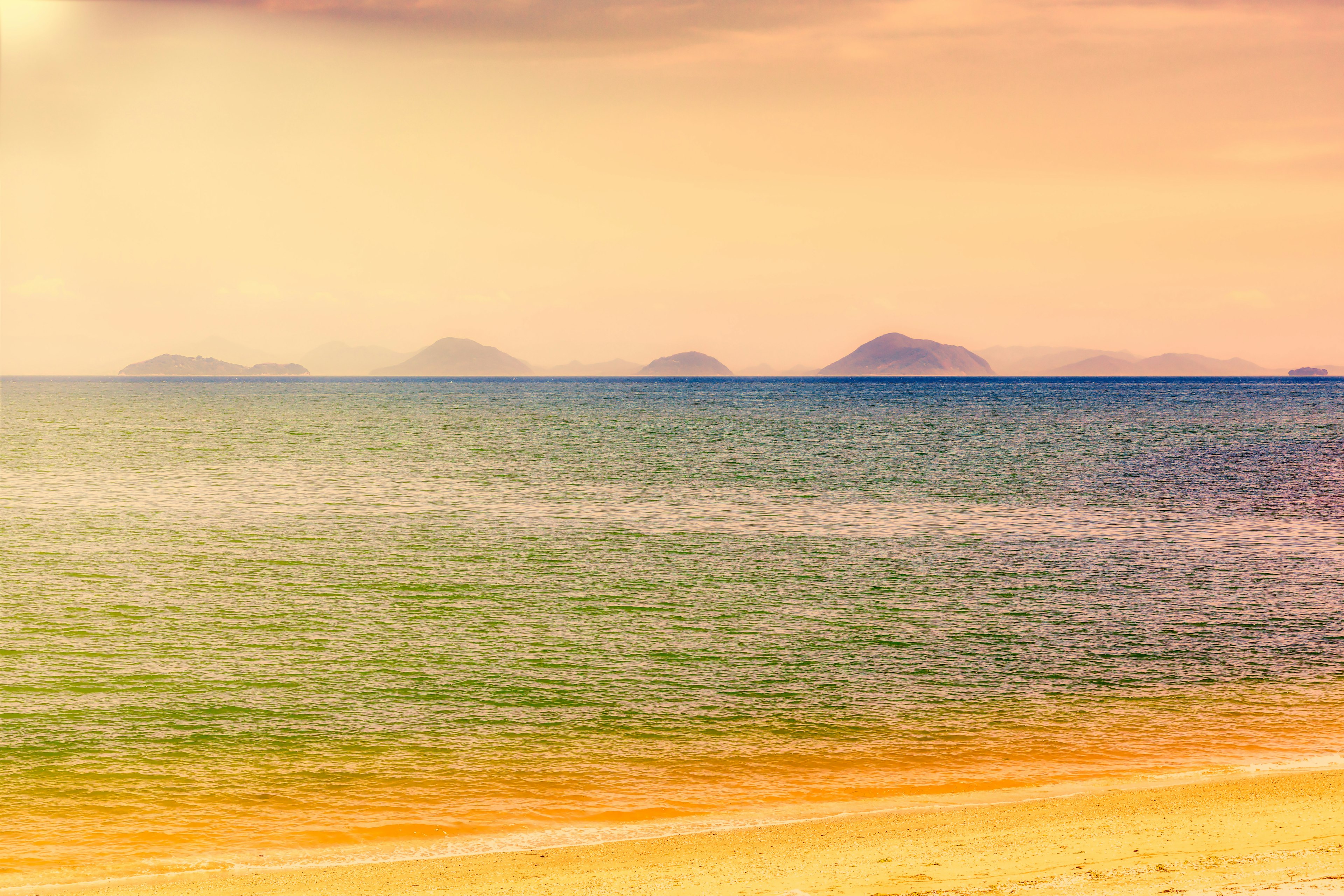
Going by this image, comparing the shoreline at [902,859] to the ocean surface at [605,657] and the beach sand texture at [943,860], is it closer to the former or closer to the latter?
the beach sand texture at [943,860]

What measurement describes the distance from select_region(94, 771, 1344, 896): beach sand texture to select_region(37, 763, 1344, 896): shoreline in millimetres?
26

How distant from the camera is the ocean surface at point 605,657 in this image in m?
15.2

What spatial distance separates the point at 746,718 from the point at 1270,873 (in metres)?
9.80

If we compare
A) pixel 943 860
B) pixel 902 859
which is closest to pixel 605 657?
pixel 902 859

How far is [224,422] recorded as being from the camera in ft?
470

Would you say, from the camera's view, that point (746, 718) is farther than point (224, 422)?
No

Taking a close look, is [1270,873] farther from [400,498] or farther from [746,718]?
[400,498]

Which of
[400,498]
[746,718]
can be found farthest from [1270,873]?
[400,498]

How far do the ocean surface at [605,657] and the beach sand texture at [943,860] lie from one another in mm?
1041

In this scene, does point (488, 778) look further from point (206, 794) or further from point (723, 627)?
point (723, 627)

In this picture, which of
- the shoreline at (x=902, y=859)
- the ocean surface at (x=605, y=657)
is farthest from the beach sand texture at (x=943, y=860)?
the ocean surface at (x=605, y=657)

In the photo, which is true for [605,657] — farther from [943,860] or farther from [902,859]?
[943,860]

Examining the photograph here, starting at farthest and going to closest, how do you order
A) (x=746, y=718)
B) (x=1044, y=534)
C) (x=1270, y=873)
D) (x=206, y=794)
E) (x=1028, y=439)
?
(x=1028, y=439), (x=1044, y=534), (x=746, y=718), (x=206, y=794), (x=1270, y=873)

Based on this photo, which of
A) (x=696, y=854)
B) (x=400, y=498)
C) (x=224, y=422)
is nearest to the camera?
(x=696, y=854)
